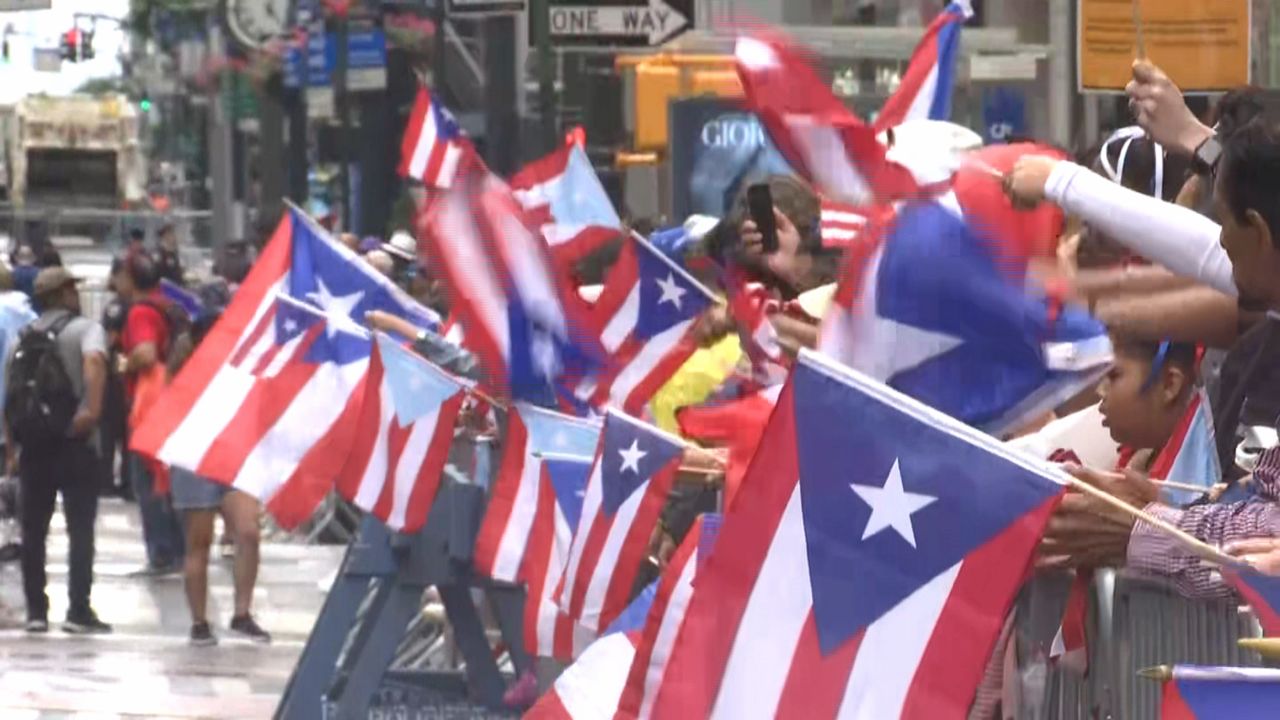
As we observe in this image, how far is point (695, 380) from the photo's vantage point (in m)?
9.35

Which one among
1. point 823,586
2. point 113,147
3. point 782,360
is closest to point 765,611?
point 823,586

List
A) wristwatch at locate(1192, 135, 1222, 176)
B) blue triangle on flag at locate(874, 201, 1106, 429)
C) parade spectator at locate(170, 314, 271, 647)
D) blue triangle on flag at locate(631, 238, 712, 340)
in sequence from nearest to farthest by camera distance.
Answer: blue triangle on flag at locate(874, 201, 1106, 429)
wristwatch at locate(1192, 135, 1222, 176)
blue triangle on flag at locate(631, 238, 712, 340)
parade spectator at locate(170, 314, 271, 647)

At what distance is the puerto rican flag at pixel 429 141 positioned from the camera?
13.5 meters

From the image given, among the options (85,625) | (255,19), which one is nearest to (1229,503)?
(85,625)

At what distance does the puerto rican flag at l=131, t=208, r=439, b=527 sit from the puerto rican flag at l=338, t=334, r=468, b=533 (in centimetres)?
33

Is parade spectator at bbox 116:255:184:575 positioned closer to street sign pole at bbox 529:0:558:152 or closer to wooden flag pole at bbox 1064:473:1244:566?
street sign pole at bbox 529:0:558:152

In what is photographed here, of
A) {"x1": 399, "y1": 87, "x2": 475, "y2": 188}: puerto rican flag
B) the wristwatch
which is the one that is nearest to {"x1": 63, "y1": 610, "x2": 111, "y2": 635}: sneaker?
{"x1": 399, "y1": 87, "x2": 475, "y2": 188}: puerto rican flag

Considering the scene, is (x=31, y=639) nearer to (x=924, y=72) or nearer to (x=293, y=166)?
(x=924, y=72)

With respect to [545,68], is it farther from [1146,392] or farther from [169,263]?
[1146,392]

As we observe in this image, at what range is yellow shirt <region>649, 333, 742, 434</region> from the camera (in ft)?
30.3

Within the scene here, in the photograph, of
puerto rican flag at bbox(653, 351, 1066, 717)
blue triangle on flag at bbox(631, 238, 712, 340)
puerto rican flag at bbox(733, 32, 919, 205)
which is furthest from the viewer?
blue triangle on flag at bbox(631, 238, 712, 340)

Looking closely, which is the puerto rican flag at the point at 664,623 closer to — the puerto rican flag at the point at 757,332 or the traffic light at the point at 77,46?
the puerto rican flag at the point at 757,332

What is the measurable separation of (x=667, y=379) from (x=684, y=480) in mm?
1571

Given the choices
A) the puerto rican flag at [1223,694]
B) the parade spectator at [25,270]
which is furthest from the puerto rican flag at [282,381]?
the parade spectator at [25,270]
